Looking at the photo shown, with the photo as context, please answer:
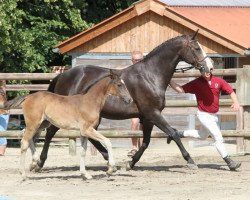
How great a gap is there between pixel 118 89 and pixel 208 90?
60.1 inches

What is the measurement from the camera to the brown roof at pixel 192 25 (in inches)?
894

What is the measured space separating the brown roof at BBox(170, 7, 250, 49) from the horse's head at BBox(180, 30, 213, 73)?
8.94 metres

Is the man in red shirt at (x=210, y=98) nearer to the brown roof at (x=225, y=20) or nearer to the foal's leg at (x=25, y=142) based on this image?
the foal's leg at (x=25, y=142)

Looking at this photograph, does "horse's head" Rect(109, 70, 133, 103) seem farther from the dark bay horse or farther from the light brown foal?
the dark bay horse

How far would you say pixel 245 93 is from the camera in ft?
52.8

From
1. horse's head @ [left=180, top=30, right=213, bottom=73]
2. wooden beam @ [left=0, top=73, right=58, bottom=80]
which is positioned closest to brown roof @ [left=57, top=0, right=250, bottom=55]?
wooden beam @ [left=0, top=73, right=58, bottom=80]

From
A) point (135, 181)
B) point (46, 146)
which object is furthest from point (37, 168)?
point (135, 181)

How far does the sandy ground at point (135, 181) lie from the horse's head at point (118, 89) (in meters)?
1.13

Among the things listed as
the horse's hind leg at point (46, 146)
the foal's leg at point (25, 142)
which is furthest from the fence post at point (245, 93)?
the foal's leg at point (25, 142)

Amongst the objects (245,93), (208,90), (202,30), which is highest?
(202,30)

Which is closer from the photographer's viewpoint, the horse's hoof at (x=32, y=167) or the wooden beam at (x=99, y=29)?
the horse's hoof at (x=32, y=167)

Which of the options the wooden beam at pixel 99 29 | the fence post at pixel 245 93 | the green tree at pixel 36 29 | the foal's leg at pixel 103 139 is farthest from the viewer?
the green tree at pixel 36 29

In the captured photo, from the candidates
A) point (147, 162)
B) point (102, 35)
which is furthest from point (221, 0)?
point (147, 162)

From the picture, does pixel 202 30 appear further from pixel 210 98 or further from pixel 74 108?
pixel 74 108
